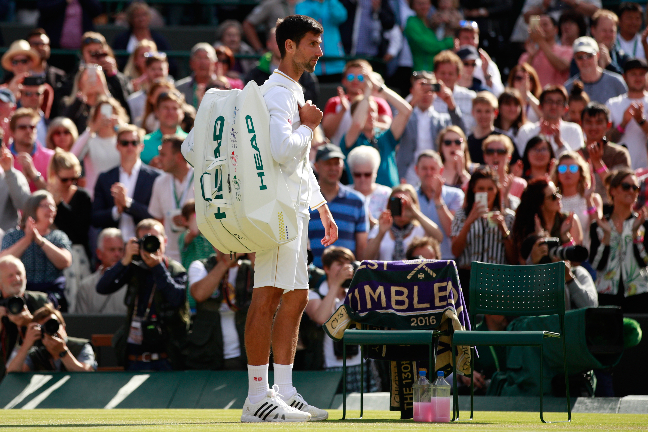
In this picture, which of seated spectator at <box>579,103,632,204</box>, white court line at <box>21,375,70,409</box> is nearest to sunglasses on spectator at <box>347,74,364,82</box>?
seated spectator at <box>579,103,632,204</box>

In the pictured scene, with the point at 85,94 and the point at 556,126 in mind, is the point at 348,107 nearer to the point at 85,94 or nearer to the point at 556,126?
the point at 556,126

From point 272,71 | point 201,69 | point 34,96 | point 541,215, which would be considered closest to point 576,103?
point 541,215

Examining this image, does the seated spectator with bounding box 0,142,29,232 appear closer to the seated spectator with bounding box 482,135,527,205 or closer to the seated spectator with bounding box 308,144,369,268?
the seated spectator with bounding box 308,144,369,268

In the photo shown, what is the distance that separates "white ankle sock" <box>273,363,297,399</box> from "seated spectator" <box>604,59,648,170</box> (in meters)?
6.31

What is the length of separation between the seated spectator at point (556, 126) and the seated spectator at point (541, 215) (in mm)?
2011

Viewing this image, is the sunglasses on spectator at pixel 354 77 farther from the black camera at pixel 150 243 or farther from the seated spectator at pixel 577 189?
the black camera at pixel 150 243

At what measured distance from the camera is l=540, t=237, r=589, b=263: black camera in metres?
7.84

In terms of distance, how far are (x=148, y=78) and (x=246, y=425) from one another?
24.8ft

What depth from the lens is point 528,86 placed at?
12.3m

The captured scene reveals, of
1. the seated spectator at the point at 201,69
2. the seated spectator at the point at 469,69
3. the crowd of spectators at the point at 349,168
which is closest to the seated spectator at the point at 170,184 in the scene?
the crowd of spectators at the point at 349,168

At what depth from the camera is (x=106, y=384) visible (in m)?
8.27

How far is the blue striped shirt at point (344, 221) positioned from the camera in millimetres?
9594

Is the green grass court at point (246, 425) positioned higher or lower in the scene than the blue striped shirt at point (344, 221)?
lower

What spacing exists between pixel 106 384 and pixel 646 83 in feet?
23.4
